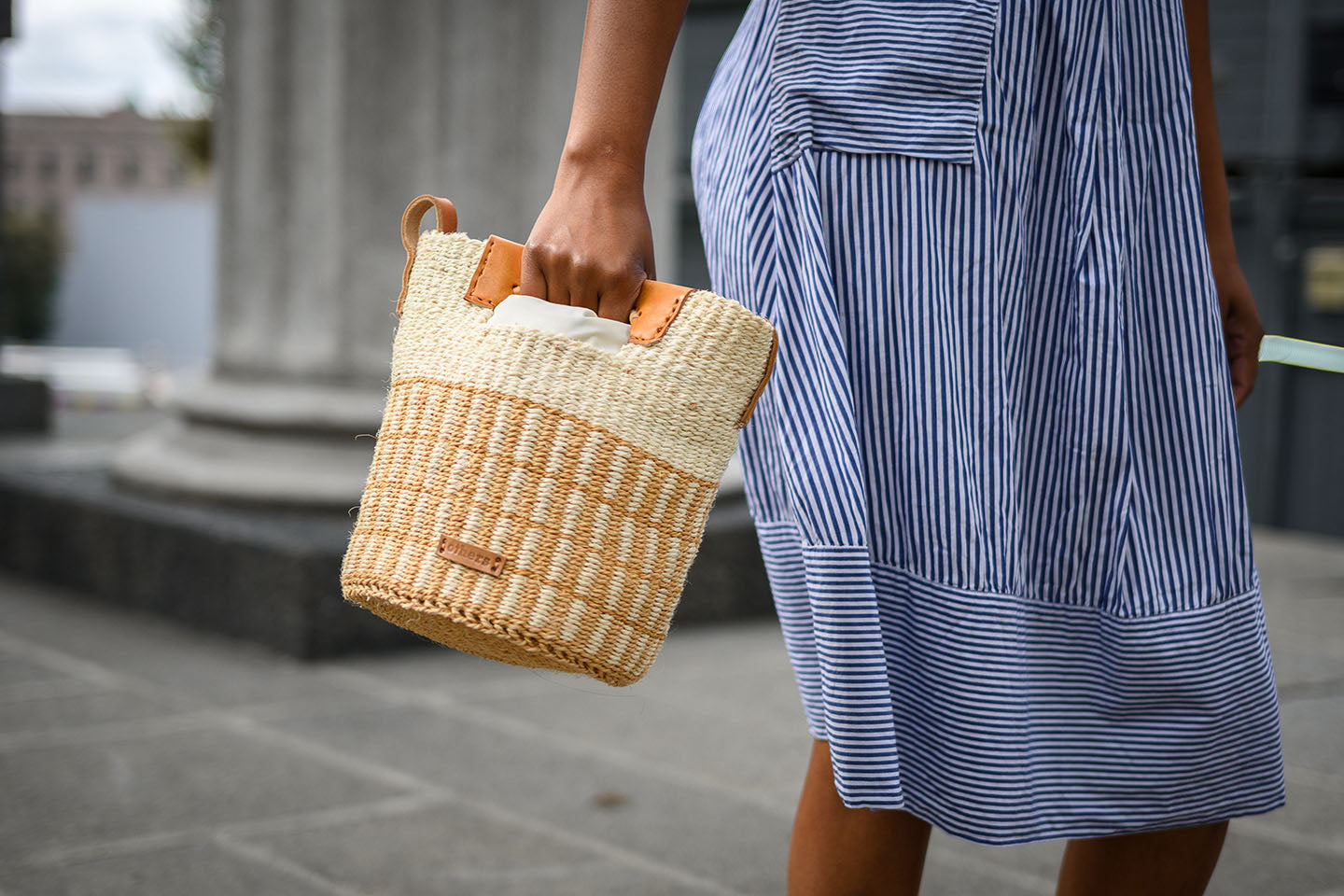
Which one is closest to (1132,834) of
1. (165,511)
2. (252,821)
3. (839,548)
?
(839,548)

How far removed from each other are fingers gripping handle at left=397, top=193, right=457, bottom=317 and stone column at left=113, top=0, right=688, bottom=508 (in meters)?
2.61

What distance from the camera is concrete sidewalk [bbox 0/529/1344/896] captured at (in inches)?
84.0

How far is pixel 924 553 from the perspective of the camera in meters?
1.16

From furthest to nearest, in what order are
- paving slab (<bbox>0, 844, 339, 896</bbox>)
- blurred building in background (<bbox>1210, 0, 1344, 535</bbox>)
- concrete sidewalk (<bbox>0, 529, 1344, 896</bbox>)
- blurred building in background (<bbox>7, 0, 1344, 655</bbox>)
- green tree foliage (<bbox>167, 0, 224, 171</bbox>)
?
green tree foliage (<bbox>167, 0, 224, 171</bbox>) → blurred building in background (<bbox>1210, 0, 1344, 535</bbox>) → blurred building in background (<bbox>7, 0, 1344, 655</bbox>) → concrete sidewalk (<bbox>0, 529, 1344, 896</bbox>) → paving slab (<bbox>0, 844, 339, 896</bbox>)

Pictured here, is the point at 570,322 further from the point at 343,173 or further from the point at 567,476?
the point at 343,173

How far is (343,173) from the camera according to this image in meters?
3.89

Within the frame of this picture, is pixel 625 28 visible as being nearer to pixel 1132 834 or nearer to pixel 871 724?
pixel 871 724

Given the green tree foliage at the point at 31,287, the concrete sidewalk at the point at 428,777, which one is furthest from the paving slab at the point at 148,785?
the green tree foliage at the point at 31,287

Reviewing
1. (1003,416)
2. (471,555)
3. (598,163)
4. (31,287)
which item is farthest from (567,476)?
(31,287)

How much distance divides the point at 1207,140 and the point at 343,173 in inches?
117

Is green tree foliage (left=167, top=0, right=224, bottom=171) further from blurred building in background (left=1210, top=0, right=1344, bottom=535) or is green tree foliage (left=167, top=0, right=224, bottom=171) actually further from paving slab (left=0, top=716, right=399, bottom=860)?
paving slab (left=0, top=716, right=399, bottom=860)

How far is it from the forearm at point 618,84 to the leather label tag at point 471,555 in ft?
1.07

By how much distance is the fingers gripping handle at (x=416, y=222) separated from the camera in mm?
1215

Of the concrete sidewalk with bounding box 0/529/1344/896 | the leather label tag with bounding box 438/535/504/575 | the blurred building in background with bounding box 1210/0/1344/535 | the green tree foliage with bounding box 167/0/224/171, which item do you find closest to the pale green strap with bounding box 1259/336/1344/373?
the leather label tag with bounding box 438/535/504/575
